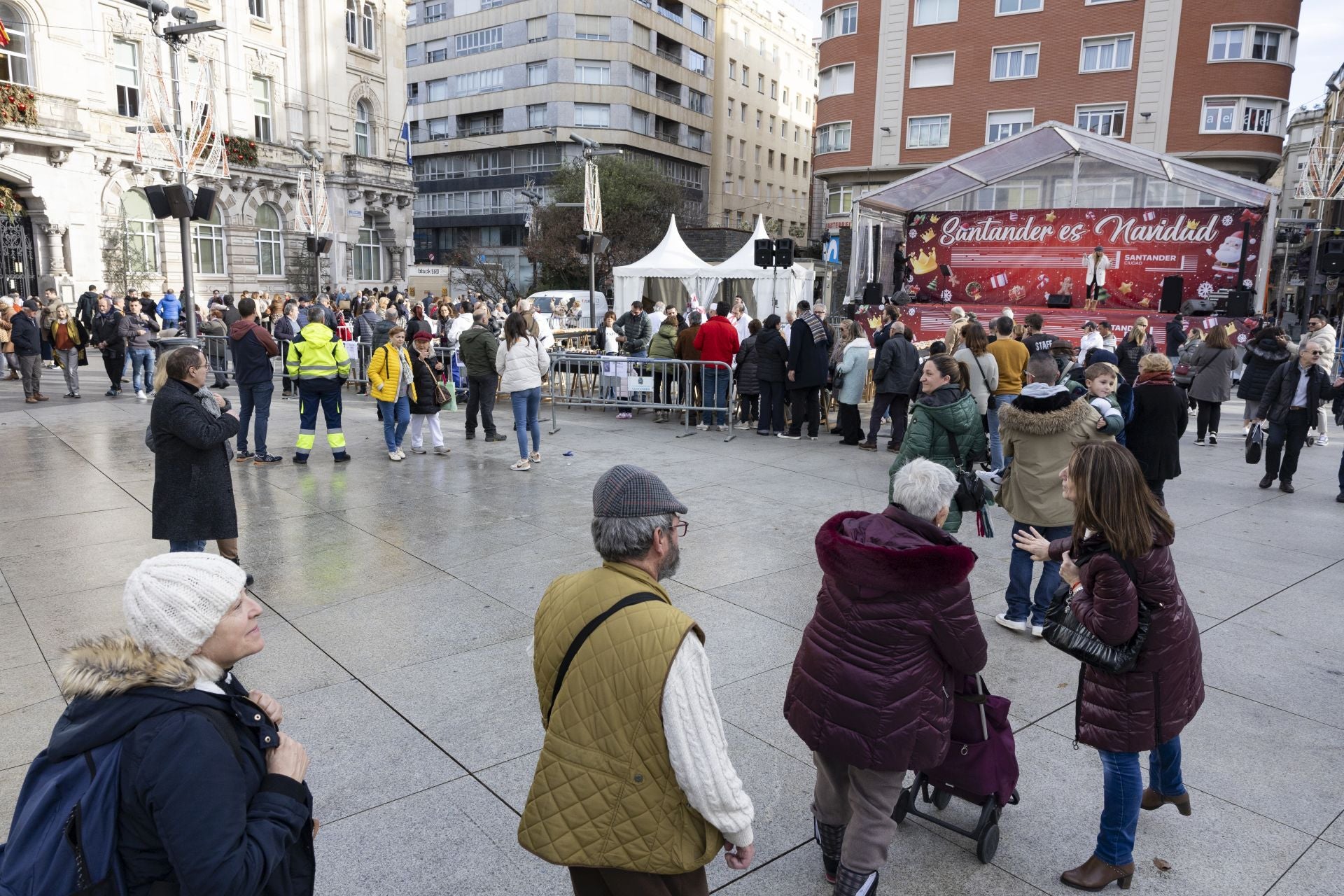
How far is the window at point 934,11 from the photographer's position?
125 feet

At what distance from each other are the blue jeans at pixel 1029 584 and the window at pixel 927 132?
37.0 meters

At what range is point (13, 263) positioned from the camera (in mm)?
25297

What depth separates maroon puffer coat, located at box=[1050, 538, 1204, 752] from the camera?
10.0ft

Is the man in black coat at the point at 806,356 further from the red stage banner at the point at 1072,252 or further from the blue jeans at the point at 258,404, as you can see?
the red stage banner at the point at 1072,252

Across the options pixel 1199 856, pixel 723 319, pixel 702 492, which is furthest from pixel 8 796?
pixel 723 319

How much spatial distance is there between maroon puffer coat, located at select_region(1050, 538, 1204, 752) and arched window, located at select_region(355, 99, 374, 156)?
41095mm

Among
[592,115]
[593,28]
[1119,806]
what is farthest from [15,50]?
[593,28]

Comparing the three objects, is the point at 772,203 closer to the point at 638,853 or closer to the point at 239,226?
the point at 239,226

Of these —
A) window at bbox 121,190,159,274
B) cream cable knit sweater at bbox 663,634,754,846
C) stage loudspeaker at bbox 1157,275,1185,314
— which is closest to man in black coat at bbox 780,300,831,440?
cream cable knit sweater at bbox 663,634,754,846

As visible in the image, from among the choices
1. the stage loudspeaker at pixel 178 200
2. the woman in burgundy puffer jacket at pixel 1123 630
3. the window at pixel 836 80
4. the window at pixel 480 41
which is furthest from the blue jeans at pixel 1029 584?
the window at pixel 480 41

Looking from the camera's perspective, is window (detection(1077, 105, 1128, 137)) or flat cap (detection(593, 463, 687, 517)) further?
window (detection(1077, 105, 1128, 137))

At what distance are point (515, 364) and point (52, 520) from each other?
15.2ft

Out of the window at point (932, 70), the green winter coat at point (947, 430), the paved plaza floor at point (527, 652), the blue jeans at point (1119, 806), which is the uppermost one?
the window at point (932, 70)

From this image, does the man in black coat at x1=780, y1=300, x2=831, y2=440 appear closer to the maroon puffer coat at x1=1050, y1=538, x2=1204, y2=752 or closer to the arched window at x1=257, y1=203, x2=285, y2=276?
the maroon puffer coat at x1=1050, y1=538, x2=1204, y2=752
